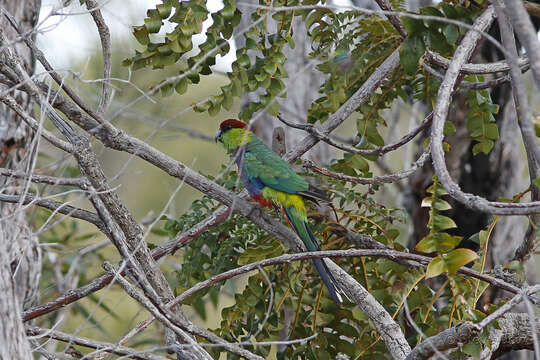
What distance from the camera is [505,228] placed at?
4035 mm

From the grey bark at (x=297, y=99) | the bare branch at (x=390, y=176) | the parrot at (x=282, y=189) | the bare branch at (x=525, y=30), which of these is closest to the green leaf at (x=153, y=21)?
the parrot at (x=282, y=189)

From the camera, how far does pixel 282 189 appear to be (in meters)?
2.90

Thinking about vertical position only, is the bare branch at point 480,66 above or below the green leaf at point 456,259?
above

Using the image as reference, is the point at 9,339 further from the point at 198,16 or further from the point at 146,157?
the point at 198,16

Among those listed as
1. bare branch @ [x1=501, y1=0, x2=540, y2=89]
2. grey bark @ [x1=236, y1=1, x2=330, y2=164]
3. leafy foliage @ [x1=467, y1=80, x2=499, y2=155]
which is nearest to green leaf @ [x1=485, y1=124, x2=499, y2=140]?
leafy foliage @ [x1=467, y1=80, x2=499, y2=155]

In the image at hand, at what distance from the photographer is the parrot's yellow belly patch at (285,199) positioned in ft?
9.12

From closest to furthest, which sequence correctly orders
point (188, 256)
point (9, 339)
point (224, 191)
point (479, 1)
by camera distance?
point (9, 339) → point (479, 1) → point (224, 191) → point (188, 256)

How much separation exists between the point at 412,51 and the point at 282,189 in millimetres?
1091

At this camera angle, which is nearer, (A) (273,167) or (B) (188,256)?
(B) (188,256)

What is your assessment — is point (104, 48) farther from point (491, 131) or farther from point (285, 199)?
point (491, 131)

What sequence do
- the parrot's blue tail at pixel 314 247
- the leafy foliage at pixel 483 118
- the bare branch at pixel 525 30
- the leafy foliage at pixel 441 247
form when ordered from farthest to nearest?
the leafy foliage at pixel 483 118
the parrot's blue tail at pixel 314 247
the leafy foliage at pixel 441 247
the bare branch at pixel 525 30

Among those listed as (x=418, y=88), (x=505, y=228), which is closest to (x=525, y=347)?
(x=418, y=88)

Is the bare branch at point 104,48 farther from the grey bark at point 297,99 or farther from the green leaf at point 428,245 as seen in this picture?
the grey bark at point 297,99

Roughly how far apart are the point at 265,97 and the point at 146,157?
490 mm
